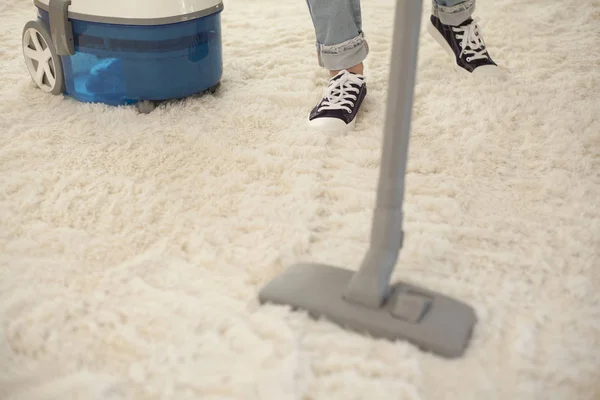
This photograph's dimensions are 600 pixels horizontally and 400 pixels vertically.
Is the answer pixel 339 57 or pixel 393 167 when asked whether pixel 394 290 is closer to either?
pixel 393 167

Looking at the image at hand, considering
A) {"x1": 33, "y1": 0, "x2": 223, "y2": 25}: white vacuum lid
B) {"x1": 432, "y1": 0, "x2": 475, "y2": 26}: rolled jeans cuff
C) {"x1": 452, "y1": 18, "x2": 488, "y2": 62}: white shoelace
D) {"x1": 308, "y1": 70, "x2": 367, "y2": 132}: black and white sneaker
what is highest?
{"x1": 33, "y1": 0, "x2": 223, "y2": 25}: white vacuum lid

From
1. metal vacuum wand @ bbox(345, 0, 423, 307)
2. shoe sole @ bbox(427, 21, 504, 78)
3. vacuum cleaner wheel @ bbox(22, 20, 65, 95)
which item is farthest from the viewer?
shoe sole @ bbox(427, 21, 504, 78)

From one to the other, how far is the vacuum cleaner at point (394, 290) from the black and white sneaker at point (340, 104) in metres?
0.49

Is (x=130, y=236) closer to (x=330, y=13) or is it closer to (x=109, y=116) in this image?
(x=109, y=116)

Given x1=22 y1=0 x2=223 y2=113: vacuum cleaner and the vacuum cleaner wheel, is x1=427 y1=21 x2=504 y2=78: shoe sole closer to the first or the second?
x1=22 y1=0 x2=223 y2=113: vacuum cleaner

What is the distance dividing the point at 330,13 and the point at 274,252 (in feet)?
1.82

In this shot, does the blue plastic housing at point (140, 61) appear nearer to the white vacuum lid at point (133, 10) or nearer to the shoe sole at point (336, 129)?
the white vacuum lid at point (133, 10)

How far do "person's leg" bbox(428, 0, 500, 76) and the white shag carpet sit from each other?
53mm

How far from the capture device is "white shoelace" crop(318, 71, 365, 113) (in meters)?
1.15

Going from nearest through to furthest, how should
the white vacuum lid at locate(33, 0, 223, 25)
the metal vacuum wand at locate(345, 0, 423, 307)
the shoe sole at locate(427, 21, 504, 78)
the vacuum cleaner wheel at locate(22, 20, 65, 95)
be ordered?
the metal vacuum wand at locate(345, 0, 423, 307) < the white vacuum lid at locate(33, 0, 223, 25) < the vacuum cleaner wheel at locate(22, 20, 65, 95) < the shoe sole at locate(427, 21, 504, 78)

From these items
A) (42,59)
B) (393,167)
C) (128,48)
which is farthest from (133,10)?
(393,167)

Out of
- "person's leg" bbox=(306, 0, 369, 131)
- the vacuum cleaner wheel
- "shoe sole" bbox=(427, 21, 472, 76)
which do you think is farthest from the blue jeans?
the vacuum cleaner wheel

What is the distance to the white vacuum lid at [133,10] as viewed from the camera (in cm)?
110

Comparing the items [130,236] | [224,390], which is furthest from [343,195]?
[224,390]
